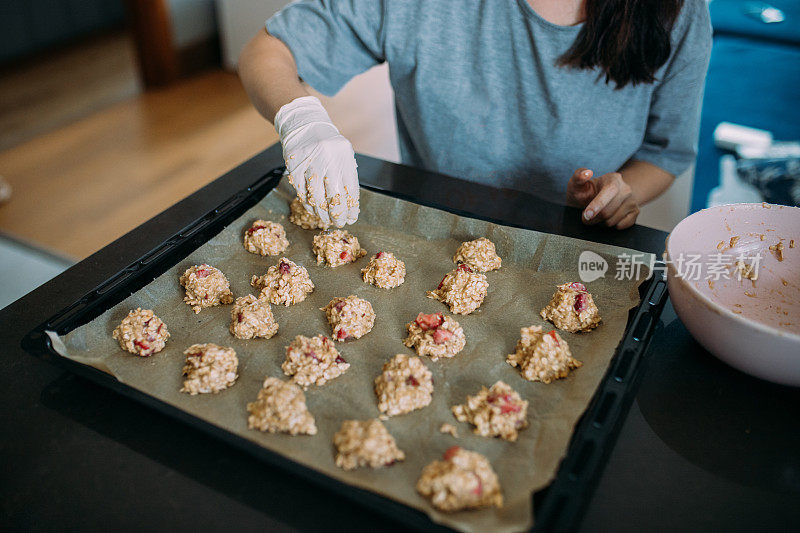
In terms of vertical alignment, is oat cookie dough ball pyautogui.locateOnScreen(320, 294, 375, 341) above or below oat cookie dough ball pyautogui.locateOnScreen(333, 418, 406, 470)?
below

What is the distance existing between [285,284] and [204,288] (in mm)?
162

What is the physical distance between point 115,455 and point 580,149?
1.32 metres

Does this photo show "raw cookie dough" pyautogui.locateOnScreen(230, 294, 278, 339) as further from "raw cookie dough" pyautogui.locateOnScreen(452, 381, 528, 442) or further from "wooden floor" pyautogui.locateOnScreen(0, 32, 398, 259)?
"wooden floor" pyautogui.locateOnScreen(0, 32, 398, 259)

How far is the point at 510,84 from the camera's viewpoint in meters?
1.63

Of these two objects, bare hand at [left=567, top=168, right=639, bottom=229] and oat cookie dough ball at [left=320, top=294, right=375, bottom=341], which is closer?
oat cookie dough ball at [left=320, top=294, right=375, bottom=341]

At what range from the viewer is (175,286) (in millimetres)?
1273

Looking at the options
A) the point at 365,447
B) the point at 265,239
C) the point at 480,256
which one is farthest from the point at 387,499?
the point at 265,239

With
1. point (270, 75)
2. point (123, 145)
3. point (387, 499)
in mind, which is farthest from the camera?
point (123, 145)

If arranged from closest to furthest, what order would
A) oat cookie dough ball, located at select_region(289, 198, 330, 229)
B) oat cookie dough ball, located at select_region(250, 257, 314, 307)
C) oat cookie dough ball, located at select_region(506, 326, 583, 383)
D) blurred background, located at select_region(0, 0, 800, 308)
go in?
oat cookie dough ball, located at select_region(506, 326, 583, 383), oat cookie dough ball, located at select_region(250, 257, 314, 307), oat cookie dough ball, located at select_region(289, 198, 330, 229), blurred background, located at select_region(0, 0, 800, 308)

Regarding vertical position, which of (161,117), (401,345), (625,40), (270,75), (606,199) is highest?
(625,40)

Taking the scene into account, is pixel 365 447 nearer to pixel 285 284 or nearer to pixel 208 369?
pixel 208 369

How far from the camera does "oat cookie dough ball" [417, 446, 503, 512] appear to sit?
829 mm

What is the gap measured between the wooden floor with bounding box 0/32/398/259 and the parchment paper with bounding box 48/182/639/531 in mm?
2037

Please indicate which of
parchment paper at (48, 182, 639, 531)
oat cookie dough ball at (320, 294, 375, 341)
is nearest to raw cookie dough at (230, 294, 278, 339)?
parchment paper at (48, 182, 639, 531)
